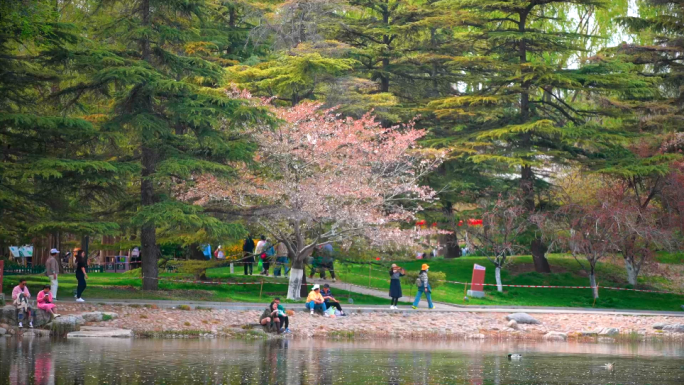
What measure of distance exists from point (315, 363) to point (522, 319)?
14909 mm

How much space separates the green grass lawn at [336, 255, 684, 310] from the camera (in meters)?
40.6

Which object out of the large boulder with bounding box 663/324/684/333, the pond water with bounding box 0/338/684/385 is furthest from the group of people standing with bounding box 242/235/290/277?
the large boulder with bounding box 663/324/684/333

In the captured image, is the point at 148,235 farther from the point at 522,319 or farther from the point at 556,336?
the point at 556,336

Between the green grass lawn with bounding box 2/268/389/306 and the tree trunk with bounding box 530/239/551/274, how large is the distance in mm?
14017

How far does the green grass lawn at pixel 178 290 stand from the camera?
3148 cm

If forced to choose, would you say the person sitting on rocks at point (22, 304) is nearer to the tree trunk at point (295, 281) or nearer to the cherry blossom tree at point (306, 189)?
the cherry blossom tree at point (306, 189)

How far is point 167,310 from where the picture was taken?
28.7 m

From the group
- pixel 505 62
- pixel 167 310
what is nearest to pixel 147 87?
pixel 167 310

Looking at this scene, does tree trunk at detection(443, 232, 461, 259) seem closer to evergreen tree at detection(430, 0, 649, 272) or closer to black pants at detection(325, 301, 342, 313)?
evergreen tree at detection(430, 0, 649, 272)

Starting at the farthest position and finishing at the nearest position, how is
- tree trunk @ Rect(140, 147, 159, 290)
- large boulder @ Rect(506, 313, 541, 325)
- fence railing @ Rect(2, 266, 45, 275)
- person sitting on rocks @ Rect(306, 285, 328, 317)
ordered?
fence railing @ Rect(2, 266, 45, 275), large boulder @ Rect(506, 313, 541, 325), tree trunk @ Rect(140, 147, 159, 290), person sitting on rocks @ Rect(306, 285, 328, 317)

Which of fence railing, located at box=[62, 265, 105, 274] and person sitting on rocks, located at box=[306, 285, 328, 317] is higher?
fence railing, located at box=[62, 265, 105, 274]

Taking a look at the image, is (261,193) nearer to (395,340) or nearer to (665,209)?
(395,340)

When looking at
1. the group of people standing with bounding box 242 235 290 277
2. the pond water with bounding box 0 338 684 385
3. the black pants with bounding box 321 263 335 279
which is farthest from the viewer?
the group of people standing with bounding box 242 235 290 277

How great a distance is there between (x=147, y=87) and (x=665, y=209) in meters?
27.2
